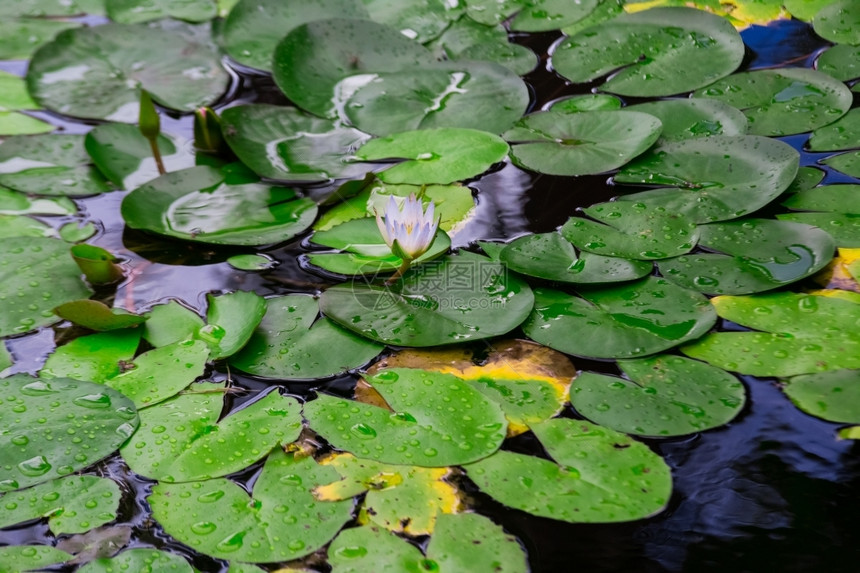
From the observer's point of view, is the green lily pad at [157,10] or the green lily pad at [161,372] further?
the green lily pad at [157,10]

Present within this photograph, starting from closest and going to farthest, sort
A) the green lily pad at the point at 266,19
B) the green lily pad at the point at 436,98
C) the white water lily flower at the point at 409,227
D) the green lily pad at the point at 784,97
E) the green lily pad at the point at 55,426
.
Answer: the green lily pad at the point at 55,426 < the white water lily flower at the point at 409,227 < the green lily pad at the point at 784,97 < the green lily pad at the point at 436,98 < the green lily pad at the point at 266,19

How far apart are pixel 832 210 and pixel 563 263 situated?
72cm

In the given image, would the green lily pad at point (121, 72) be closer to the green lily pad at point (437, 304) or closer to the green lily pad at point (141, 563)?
the green lily pad at point (437, 304)

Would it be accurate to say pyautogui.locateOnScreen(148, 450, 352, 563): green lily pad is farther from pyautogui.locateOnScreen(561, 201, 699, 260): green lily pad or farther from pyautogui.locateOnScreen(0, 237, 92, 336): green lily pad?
pyautogui.locateOnScreen(561, 201, 699, 260): green lily pad

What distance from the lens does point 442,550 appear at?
1127 millimetres

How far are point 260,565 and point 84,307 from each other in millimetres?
732

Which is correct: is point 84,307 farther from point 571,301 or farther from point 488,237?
point 571,301

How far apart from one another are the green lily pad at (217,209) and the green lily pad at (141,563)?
2.65 feet

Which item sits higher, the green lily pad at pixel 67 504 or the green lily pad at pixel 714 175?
the green lily pad at pixel 714 175

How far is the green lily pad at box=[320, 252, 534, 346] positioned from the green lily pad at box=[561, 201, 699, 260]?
224 mm

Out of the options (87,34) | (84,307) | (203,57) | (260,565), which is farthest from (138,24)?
(260,565)

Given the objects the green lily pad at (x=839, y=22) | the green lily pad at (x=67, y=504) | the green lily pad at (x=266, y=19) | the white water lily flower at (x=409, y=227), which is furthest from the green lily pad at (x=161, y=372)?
the green lily pad at (x=839, y=22)

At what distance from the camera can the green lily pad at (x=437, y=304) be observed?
1.50 m

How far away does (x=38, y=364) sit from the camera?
1.52 metres
